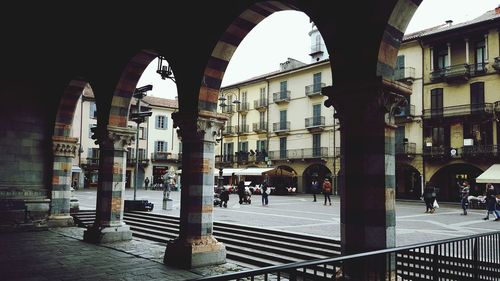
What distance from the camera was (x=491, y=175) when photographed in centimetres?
2189

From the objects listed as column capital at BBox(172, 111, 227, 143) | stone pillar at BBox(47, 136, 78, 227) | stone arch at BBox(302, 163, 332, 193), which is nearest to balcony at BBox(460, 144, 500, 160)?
stone arch at BBox(302, 163, 332, 193)

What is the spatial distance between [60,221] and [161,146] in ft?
114

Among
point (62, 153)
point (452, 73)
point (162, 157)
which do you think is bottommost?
point (62, 153)

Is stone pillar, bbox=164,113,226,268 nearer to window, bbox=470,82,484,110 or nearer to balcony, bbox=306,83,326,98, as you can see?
window, bbox=470,82,484,110

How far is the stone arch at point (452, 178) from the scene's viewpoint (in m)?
25.4

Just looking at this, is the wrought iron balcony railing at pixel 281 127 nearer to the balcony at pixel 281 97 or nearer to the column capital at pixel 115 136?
the balcony at pixel 281 97

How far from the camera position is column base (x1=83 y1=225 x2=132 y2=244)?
903 cm

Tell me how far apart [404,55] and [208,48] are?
24108 mm

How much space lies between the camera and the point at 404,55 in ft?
91.3

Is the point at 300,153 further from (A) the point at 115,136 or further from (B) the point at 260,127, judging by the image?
(A) the point at 115,136

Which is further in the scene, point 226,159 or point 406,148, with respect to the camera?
point 226,159

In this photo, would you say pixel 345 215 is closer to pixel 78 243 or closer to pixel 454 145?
pixel 78 243

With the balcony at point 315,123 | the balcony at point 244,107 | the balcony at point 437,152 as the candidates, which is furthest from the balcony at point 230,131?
the balcony at point 437,152

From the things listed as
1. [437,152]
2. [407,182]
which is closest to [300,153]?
[407,182]
